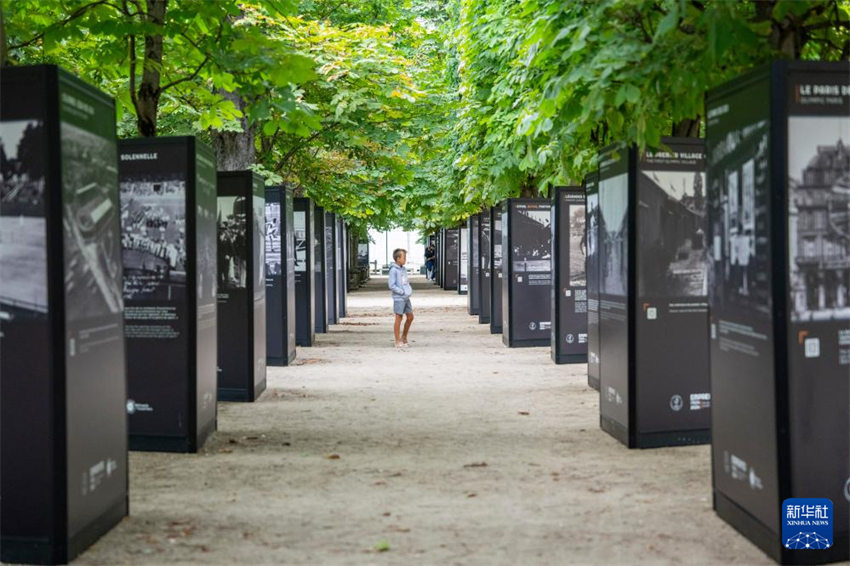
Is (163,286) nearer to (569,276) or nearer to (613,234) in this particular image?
(613,234)

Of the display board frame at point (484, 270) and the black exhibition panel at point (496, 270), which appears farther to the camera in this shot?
the display board frame at point (484, 270)

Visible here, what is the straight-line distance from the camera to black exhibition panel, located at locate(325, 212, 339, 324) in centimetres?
2758

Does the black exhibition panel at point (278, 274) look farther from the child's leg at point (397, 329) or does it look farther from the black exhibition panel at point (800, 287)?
the black exhibition panel at point (800, 287)

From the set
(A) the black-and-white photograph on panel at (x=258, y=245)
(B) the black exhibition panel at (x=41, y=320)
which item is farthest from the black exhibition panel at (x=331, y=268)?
(B) the black exhibition panel at (x=41, y=320)

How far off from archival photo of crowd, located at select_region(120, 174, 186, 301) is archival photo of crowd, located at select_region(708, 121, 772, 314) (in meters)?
4.77

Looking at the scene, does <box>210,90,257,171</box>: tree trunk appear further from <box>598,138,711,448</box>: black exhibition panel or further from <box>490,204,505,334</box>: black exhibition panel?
<box>598,138,711,448</box>: black exhibition panel

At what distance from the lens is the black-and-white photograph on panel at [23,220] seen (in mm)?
6199

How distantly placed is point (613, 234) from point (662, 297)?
2.80 ft

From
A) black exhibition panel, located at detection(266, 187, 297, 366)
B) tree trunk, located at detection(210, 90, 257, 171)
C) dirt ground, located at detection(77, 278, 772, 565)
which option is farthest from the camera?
tree trunk, located at detection(210, 90, 257, 171)

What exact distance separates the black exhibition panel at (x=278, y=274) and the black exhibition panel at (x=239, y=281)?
4.07 m

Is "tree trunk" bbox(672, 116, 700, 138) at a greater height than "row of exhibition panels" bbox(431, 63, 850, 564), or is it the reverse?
"tree trunk" bbox(672, 116, 700, 138)

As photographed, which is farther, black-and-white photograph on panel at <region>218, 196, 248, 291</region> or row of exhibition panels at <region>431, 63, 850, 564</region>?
black-and-white photograph on panel at <region>218, 196, 248, 291</region>

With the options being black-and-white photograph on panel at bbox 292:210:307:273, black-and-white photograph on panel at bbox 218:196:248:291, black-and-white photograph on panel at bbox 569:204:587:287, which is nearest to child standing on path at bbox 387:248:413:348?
black-and-white photograph on panel at bbox 292:210:307:273

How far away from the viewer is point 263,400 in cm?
1354
